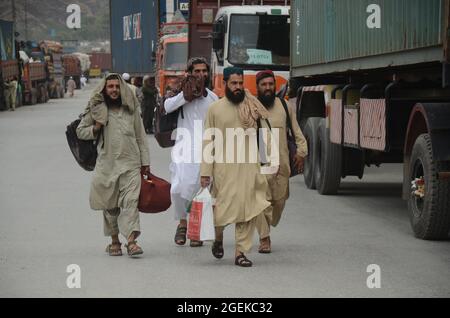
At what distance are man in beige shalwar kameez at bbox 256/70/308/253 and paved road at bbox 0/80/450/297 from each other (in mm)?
249

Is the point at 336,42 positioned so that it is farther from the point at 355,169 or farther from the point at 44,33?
the point at 44,33

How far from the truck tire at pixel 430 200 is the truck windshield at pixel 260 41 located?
9465 mm

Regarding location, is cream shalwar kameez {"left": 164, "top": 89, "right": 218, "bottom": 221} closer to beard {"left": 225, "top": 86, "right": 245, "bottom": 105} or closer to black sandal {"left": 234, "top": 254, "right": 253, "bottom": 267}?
beard {"left": 225, "top": 86, "right": 245, "bottom": 105}

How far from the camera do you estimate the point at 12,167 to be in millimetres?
19625

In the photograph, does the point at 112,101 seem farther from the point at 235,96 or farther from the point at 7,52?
the point at 7,52

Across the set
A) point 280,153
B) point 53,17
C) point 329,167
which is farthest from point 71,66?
point 280,153

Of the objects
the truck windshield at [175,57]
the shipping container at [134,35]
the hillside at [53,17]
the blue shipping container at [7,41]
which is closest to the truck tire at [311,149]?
the truck windshield at [175,57]

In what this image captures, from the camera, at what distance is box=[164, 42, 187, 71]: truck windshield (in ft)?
97.0

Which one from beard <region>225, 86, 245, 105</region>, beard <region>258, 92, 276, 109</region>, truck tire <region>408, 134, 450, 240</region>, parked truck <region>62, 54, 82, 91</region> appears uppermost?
beard <region>225, 86, 245, 105</region>

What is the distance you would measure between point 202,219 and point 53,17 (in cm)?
10986

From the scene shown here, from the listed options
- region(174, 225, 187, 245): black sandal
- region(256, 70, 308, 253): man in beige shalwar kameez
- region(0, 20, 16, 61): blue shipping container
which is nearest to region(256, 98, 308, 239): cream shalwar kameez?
region(256, 70, 308, 253): man in beige shalwar kameez

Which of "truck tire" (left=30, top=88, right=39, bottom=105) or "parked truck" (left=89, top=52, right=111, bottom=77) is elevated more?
"truck tire" (left=30, top=88, right=39, bottom=105)

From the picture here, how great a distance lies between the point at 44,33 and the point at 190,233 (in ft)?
377

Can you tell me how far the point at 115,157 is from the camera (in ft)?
32.4
